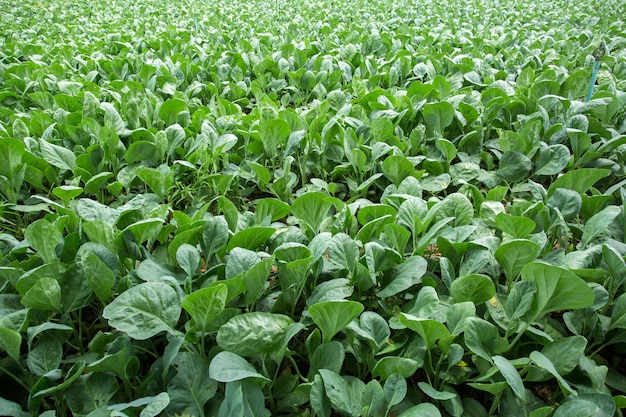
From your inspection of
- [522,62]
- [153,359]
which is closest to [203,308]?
[153,359]

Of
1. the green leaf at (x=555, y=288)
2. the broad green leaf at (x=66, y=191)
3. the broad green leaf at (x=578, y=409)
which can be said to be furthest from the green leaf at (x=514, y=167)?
the broad green leaf at (x=66, y=191)

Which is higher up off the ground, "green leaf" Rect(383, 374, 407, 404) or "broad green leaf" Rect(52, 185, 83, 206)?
"broad green leaf" Rect(52, 185, 83, 206)

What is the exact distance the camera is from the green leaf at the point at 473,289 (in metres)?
1.27

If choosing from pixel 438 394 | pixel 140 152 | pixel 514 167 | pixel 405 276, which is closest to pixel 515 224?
pixel 405 276

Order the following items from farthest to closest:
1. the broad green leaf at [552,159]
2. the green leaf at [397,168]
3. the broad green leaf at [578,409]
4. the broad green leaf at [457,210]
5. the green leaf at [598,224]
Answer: the broad green leaf at [552,159], the green leaf at [397,168], the broad green leaf at [457,210], the green leaf at [598,224], the broad green leaf at [578,409]

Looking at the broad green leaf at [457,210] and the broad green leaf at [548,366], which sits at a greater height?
the broad green leaf at [457,210]

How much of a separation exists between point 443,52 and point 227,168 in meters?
2.59

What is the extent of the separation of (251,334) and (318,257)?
349 mm

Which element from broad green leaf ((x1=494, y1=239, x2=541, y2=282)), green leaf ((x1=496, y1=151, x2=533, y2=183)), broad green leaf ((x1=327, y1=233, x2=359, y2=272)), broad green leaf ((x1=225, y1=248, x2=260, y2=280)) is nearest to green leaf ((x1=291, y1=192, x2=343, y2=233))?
broad green leaf ((x1=327, y1=233, x2=359, y2=272))

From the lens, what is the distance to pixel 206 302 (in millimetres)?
1151

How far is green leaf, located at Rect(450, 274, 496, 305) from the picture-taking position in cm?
127

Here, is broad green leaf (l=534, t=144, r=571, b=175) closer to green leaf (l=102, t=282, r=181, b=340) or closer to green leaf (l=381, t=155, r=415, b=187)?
green leaf (l=381, t=155, r=415, b=187)

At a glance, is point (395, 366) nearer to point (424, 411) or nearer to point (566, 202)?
point (424, 411)

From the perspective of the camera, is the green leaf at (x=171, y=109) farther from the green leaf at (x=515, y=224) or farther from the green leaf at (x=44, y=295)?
the green leaf at (x=515, y=224)
